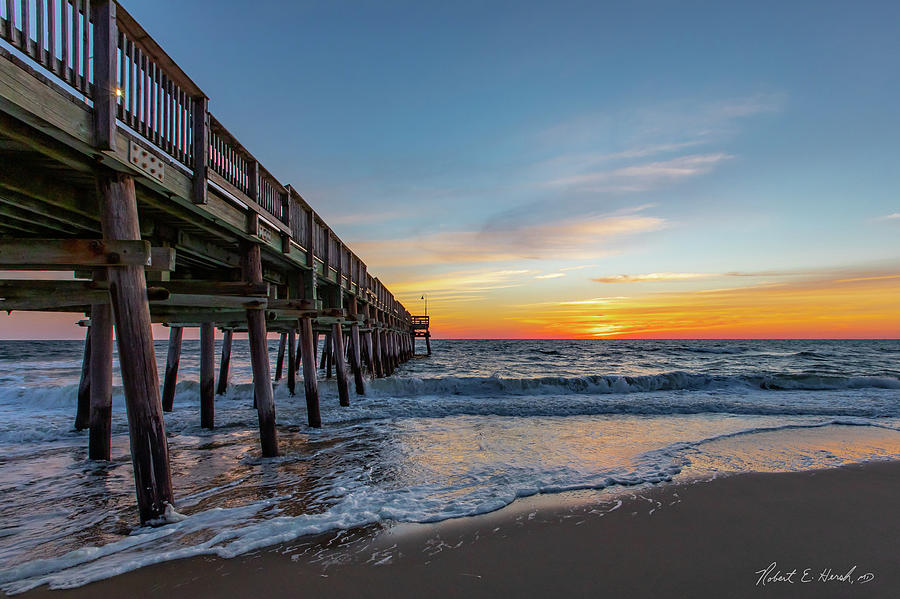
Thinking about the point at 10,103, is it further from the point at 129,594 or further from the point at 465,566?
the point at 465,566

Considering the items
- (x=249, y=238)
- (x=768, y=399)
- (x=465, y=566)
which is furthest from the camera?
(x=768, y=399)

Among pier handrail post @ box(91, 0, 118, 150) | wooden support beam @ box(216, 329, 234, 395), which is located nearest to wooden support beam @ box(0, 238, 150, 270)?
pier handrail post @ box(91, 0, 118, 150)

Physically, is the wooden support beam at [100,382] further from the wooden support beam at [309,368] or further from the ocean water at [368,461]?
the wooden support beam at [309,368]

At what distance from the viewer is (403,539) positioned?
4.64 meters

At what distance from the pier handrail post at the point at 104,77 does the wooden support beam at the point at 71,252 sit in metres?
0.87

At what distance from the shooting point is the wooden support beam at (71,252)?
438 centimetres

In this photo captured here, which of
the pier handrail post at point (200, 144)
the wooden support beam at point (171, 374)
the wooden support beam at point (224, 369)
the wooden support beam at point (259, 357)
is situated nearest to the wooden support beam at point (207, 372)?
the wooden support beam at point (171, 374)

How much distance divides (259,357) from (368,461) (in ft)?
8.24

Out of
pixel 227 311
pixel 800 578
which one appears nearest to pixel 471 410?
pixel 227 311

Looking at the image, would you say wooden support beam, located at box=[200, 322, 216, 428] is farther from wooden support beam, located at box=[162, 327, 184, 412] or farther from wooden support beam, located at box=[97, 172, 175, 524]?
wooden support beam, located at box=[97, 172, 175, 524]

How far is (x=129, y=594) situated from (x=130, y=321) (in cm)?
229

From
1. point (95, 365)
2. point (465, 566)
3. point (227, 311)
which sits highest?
point (227, 311)

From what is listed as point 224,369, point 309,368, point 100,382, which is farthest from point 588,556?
point 224,369

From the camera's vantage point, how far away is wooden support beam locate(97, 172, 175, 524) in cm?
455
